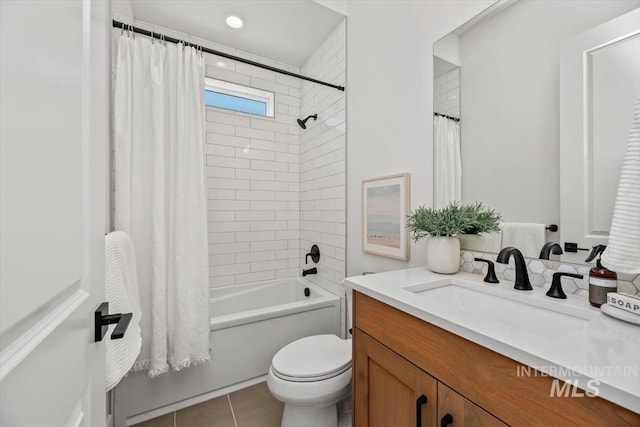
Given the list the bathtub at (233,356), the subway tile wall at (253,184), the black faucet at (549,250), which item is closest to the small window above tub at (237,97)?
the subway tile wall at (253,184)

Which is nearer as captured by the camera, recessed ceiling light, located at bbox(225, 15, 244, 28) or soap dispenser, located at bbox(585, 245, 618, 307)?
soap dispenser, located at bbox(585, 245, 618, 307)

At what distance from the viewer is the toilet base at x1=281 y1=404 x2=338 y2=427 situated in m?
1.35

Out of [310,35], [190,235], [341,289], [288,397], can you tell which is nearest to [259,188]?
[190,235]

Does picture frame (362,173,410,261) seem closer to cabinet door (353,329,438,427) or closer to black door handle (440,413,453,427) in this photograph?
cabinet door (353,329,438,427)

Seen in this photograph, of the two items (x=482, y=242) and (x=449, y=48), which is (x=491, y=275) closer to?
(x=482, y=242)

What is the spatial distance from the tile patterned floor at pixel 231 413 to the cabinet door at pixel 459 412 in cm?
123

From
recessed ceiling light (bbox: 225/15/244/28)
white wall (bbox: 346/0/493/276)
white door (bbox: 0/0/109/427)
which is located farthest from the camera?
recessed ceiling light (bbox: 225/15/244/28)

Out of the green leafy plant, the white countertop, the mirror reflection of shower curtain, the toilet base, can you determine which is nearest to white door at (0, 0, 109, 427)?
the white countertop

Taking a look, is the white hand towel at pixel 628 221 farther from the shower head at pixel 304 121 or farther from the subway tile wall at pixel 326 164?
the shower head at pixel 304 121

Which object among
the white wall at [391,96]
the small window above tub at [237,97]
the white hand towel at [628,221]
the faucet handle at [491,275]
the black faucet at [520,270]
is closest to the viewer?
the white hand towel at [628,221]

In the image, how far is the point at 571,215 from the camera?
96 centimetres

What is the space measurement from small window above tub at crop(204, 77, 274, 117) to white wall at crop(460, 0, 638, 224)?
1896 millimetres

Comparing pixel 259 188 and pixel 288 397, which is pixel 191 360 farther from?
pixel 259 188

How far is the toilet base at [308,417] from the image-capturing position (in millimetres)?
1353
